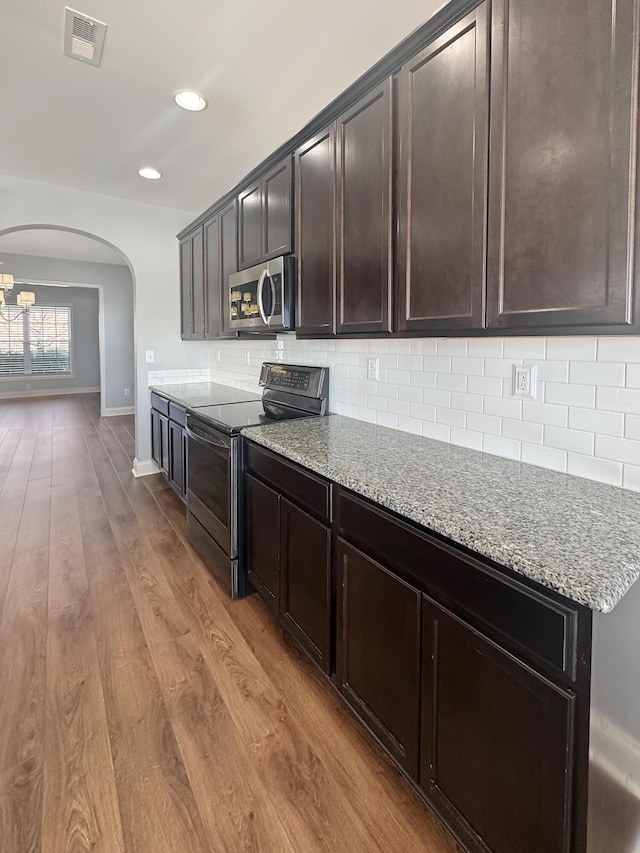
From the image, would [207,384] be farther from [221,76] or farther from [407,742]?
[407,742]

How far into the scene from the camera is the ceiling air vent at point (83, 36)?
5.83ft

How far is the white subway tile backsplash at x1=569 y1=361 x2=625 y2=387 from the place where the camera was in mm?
1272

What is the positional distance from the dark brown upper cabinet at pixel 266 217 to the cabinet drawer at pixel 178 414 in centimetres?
116

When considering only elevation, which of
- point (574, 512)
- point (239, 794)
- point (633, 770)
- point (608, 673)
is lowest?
point (239, 794)

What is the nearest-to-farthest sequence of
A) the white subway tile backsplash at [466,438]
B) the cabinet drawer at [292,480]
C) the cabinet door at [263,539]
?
1. the cabinet drawer at [292,480]
2. the white subway tile backsplash at [466,438]
3. the cabinet door at [263,539]

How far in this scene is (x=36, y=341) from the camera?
33.1 feet

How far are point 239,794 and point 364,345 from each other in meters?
1.89

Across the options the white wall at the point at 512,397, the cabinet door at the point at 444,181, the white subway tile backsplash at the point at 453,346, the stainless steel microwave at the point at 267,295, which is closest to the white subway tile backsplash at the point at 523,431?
the white wall at the point at 512,397

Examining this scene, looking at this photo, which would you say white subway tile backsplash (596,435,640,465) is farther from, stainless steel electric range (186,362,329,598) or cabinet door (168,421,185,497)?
cabinet door (168,421,185,497)

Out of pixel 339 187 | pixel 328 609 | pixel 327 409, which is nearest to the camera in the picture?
pixel 328 609

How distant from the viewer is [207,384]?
172 inches

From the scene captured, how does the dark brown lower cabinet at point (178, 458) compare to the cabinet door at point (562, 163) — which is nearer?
the cabinet door at point (562, 163)

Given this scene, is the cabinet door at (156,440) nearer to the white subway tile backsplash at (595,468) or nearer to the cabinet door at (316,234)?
the cabinet door at (316,234)

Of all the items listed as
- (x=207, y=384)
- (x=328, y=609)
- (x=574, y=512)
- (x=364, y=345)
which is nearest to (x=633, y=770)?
(x=574, y=512)
